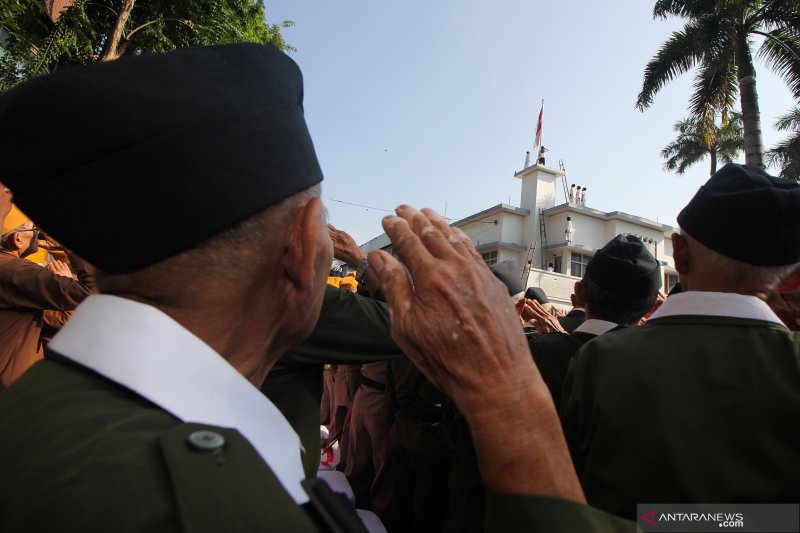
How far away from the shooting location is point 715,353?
1554 mm

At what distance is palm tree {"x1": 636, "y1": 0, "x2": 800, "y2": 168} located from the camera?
11.4 metres

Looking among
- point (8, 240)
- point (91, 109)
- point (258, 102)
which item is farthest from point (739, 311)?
point (8, 240)

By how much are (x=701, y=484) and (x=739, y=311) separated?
1.93 feet

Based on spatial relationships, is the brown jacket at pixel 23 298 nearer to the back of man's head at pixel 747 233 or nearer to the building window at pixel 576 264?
the back of man's head at pixel 747 233

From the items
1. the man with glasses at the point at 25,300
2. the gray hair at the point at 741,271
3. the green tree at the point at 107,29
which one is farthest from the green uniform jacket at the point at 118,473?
the green tree at the point at 107,29

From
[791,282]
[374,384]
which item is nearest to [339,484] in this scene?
[791,282]

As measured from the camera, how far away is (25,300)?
3207mm

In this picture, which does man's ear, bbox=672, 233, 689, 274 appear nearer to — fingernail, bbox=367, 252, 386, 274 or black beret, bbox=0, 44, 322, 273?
fingernail, bbox=367, 252, 386, 274

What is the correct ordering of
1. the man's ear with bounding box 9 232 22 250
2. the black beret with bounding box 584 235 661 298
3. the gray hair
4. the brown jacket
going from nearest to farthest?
the gray hair, the black beret with bounding box 584 235 661 298, the brown jacket, the man's ear with bounding box 9 232 22 250

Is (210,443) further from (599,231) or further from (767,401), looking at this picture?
(599,231)

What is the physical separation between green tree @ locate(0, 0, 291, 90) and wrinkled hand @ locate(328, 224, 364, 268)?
9582 mm

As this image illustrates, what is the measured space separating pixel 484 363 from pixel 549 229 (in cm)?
3203

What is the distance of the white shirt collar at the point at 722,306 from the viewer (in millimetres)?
1621

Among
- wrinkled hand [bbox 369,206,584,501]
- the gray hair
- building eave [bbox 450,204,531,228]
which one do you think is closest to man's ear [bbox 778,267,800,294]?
the gray hair
